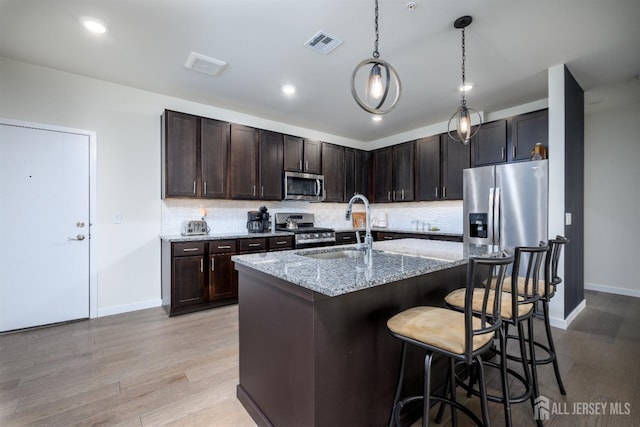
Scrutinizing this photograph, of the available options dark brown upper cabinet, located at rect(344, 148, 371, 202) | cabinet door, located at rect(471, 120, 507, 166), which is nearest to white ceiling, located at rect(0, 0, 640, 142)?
cabinet door, located at rect(471, 120, 507, 166)

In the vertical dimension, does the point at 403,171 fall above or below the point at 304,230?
above

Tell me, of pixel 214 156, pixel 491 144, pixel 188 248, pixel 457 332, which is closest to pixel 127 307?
pixel 188 248

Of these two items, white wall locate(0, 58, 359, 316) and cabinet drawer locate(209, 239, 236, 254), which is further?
cabinet drawer locate(209, 239, 236, 254)

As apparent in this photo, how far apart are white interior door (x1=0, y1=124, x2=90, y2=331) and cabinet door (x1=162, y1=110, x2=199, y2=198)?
0.84 m

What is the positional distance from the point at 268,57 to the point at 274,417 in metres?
2.94

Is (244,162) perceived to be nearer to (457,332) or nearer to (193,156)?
(193,156)

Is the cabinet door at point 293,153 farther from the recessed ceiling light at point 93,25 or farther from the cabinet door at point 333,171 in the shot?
the recessed ceiling light at point 93,25

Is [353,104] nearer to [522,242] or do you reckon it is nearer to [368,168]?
[368,168]

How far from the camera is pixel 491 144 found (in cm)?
401

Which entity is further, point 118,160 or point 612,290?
point 612,290

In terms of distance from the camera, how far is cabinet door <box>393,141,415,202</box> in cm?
504

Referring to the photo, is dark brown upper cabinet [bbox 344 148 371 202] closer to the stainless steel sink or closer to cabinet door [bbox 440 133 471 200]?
cabinet door [bbox 440 133 471 200]

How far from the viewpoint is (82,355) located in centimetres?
247

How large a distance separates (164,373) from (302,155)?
3.54 m
